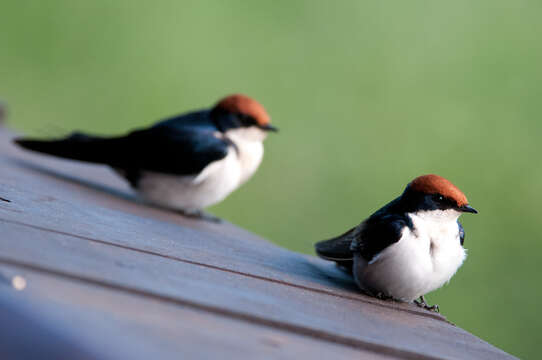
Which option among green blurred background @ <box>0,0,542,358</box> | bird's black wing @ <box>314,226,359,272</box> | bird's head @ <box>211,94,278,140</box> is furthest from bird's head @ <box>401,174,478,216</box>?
green blurred background @ <box>0,0,542,358</box>

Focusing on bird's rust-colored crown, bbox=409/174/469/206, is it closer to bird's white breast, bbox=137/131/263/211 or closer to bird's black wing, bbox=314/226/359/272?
bird's black wing, bbox=314/226/359/272

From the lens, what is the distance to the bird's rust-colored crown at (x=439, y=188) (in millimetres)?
2179

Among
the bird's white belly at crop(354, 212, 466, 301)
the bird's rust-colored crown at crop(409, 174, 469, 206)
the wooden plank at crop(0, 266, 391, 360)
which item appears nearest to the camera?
the wooden plank at crop(0, 266, 391, 360)

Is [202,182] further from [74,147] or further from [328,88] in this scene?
[328,88]

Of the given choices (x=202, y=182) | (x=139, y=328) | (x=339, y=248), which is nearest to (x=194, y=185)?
(x=202, y=182)

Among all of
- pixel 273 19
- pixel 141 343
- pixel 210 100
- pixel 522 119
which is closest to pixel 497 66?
pixel 522 119

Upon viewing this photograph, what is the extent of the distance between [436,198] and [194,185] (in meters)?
1.55

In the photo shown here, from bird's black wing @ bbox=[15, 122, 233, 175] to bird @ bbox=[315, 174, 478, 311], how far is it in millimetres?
1385

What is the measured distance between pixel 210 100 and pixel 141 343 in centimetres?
863

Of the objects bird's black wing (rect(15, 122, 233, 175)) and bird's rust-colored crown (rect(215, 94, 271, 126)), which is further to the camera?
bird's rust-colored crown (rect(215, 94, 271, 126))

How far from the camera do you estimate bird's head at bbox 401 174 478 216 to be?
217cm

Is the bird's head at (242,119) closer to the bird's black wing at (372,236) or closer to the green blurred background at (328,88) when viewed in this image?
the bird's black wing at (372,236)

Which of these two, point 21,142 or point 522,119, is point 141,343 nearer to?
point 21,142

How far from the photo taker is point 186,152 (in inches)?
139
